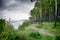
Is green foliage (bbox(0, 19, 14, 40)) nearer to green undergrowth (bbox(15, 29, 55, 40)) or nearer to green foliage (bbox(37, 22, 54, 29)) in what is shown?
green undergrowth (bbox(15, 29, 55, 40))

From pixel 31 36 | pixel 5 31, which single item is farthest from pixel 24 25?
pixel 5 31

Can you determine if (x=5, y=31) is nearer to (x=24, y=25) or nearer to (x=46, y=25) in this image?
(x=24, y=25)

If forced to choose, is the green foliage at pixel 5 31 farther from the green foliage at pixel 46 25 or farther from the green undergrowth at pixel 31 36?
the green foliage at pixel 46 25

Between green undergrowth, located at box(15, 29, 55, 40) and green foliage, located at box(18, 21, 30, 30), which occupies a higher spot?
green foliage, located at box(18, 21, 30, 30)

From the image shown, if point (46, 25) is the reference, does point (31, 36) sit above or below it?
below

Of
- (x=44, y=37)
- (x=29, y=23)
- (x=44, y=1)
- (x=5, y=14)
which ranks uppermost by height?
(x=44, y=1)

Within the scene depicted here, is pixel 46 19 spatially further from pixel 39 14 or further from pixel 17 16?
pixel 17 16

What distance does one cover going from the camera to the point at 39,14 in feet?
11.4

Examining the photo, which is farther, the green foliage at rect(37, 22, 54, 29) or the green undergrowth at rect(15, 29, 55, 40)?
the green foliage at rect(37, 22, 54, 29)

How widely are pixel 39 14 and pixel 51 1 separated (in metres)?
0.38

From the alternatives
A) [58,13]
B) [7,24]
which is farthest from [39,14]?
[7,24]

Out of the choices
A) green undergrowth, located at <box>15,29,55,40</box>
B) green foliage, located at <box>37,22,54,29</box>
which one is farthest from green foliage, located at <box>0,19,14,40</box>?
green foliage, located at <box>37,22,54,29</box>

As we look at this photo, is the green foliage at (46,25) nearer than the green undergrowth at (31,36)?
No

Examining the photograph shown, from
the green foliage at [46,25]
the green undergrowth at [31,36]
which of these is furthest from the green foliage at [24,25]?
the green foliage at [46,25]
